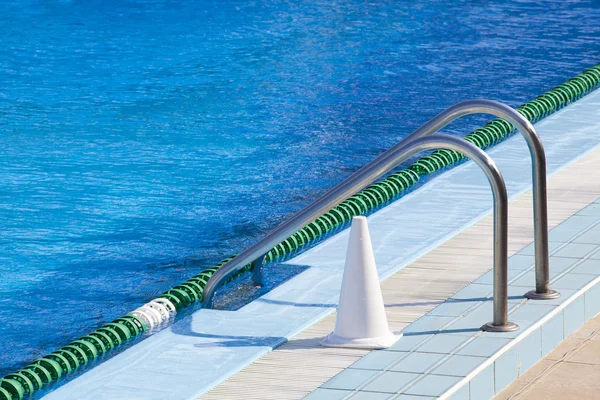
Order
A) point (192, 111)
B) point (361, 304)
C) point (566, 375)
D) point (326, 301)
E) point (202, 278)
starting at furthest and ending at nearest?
point (192, 111) → point (202, 278) → point (326, 301) → point (361, 304) → point (566, 375)

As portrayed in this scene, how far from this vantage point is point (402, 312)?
431cm

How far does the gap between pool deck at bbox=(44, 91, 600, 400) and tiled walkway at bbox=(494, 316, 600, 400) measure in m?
0.26

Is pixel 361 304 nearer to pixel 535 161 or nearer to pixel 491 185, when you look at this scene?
pixel 491 185

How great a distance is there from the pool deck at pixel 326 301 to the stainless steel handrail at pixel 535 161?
124 millimetres

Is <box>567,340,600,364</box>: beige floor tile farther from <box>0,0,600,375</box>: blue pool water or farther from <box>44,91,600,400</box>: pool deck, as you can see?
<box>0,0,600,375</box>: blue pool water

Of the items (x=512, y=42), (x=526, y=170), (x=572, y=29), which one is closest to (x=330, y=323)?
(x=526, y=170)

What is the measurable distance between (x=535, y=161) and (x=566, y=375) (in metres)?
0.76

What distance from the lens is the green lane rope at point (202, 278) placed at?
434cm

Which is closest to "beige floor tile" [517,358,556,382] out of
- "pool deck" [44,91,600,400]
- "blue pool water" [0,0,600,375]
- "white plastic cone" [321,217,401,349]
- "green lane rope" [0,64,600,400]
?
"pool deck" [44,91,600,400]

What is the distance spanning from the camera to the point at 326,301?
4.50 metres

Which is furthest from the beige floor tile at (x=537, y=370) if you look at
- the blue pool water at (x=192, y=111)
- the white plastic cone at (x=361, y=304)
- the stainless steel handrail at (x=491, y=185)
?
the blue pool water at (x=192, y=111)

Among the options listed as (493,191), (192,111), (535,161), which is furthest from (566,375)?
(192,111)

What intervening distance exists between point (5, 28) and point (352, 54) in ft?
13.4

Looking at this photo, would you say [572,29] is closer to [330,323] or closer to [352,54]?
[352,54]
